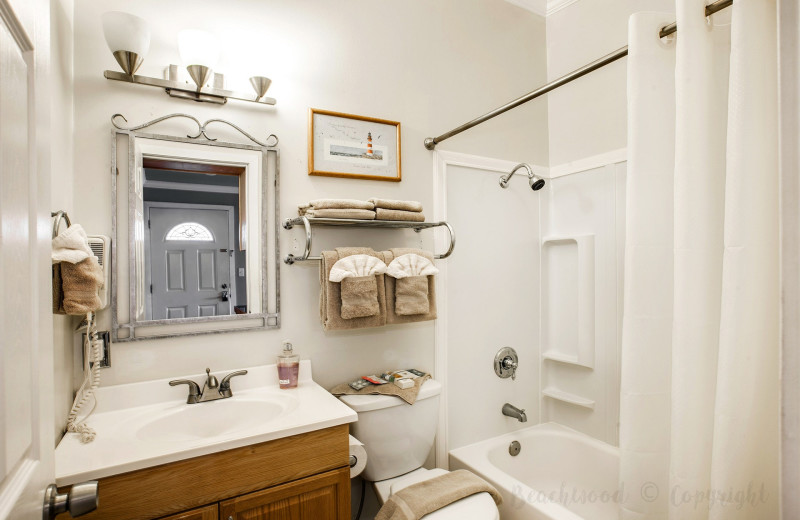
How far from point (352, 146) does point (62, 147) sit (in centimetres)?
96

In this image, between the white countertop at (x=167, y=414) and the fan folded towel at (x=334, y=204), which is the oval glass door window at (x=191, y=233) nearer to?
the fan folded towel at (x=334, y=204)

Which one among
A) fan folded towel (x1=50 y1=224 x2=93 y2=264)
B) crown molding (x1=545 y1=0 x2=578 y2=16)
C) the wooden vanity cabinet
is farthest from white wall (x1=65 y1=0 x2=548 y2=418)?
the wooden vanity cabinet

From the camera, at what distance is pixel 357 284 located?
1.53m

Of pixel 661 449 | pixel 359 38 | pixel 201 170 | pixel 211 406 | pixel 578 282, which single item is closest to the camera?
pixel 661 449

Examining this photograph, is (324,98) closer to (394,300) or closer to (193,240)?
(193,240)

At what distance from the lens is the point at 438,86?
199cm

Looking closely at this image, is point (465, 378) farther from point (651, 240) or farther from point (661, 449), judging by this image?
point (651, 240)

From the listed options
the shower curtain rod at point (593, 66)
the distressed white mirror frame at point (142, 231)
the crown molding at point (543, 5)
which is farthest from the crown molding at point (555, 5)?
the distressed white mirror frame at point (142, 231)

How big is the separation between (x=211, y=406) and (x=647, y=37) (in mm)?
1714

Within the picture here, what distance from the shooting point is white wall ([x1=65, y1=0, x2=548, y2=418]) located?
53.7 inches

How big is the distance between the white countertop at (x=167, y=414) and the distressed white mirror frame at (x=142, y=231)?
18 cm

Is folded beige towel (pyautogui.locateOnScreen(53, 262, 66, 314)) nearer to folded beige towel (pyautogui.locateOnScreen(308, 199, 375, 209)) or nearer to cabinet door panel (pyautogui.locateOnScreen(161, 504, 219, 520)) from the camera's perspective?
cabinet door panel (pyautogui.locateOnScreen(161, 504, 219, 520))

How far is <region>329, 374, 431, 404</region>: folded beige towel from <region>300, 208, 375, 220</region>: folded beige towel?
2.13ft

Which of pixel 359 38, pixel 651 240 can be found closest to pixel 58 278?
pixel 359 38
